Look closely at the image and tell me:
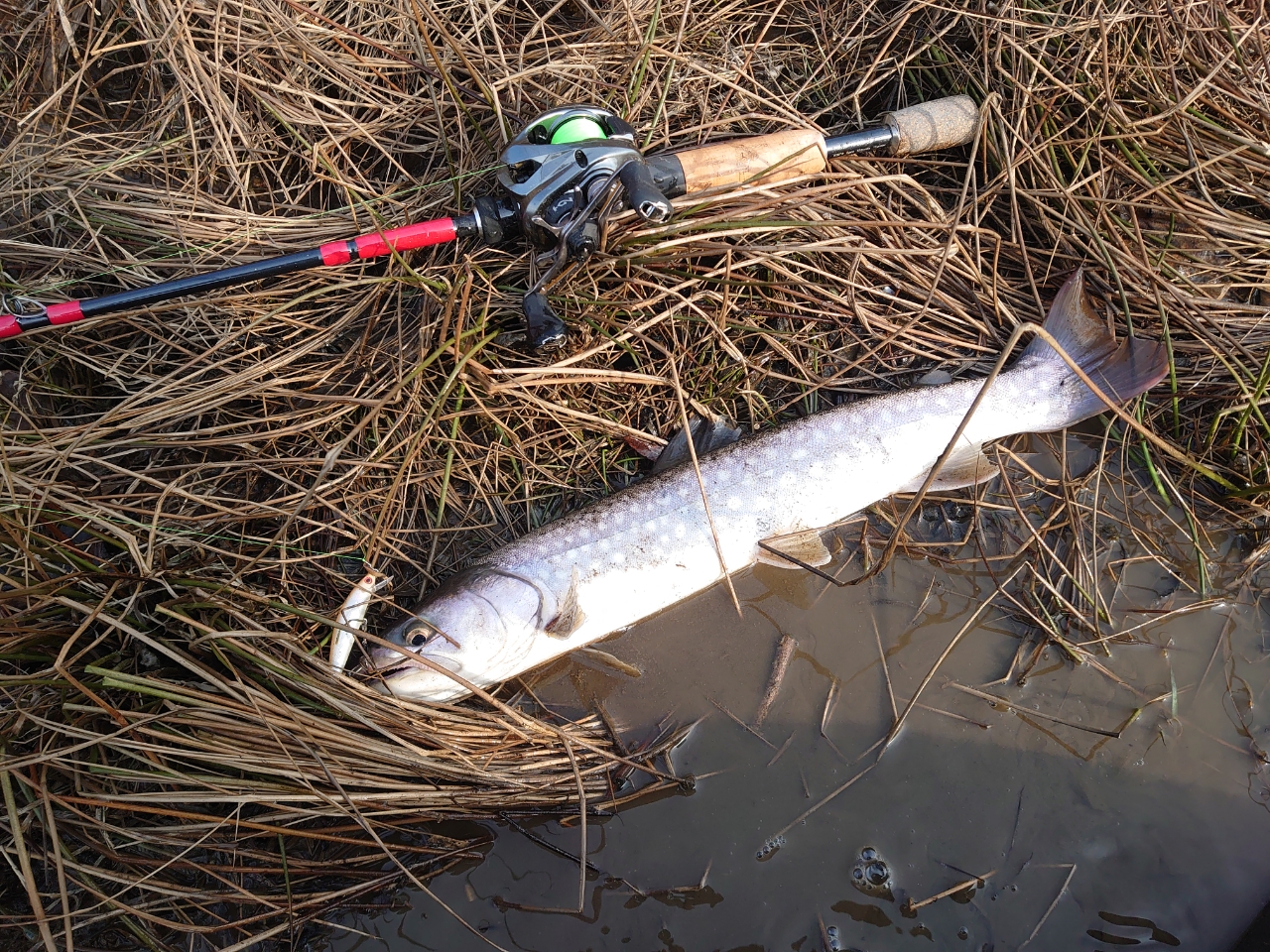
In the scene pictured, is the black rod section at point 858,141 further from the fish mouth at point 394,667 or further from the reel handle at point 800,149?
the fish mouth at point 394,667

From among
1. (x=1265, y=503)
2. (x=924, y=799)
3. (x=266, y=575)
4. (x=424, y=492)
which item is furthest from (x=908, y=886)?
(x=266, y=575)

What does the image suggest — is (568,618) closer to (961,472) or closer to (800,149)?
(961,472)

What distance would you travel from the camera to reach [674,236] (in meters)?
3.30

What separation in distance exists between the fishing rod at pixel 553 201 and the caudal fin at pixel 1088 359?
1.35 metres

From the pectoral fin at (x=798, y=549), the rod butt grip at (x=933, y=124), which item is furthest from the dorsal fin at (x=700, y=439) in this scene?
the rod butt grip at (x=933, y=124)

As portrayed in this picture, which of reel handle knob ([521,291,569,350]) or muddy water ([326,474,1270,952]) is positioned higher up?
reel handle knob ([521,291,569,350])

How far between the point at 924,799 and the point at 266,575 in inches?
112

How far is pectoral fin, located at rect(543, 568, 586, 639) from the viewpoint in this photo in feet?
9.84

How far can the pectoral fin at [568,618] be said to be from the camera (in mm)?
2998

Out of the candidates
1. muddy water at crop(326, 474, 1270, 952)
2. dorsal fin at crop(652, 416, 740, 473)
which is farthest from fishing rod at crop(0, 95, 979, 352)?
muddy water at crop(326, 474, 1270, 952)

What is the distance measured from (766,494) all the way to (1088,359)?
166cm

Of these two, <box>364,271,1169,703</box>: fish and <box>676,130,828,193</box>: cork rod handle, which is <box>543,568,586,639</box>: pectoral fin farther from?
<box>676,130,828,193</box>: cork rod handle

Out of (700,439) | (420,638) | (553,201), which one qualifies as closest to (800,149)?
(553,201)

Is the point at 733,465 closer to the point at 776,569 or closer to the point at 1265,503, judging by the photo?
the point at 776,569
